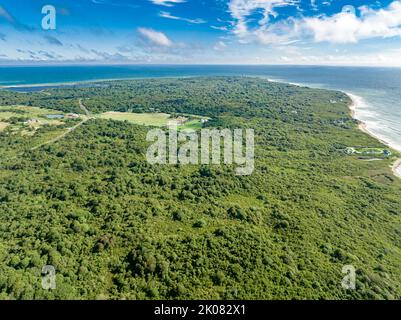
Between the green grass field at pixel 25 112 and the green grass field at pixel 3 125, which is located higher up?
the green grass field at pixel 25 112

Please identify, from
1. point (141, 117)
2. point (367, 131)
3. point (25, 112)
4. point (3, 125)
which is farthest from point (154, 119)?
point (367, 131)

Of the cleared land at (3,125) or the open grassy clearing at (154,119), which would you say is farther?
the open grassy clearing at (154,119)

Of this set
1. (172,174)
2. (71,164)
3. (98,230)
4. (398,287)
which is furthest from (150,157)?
(398,287)

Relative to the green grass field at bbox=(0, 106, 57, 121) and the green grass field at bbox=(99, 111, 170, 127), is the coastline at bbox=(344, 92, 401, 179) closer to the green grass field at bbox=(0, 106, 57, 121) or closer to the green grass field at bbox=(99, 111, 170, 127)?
the green grass field at bbox=(99, 111, 170, 127)

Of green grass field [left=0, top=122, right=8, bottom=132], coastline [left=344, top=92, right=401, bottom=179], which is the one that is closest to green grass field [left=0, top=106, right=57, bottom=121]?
green grass field [left=0, top=122, right=8, bottom=132]

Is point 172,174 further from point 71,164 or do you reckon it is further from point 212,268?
point 212,268

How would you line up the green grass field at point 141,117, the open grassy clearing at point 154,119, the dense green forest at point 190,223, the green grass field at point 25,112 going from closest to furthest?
the dense green forest at point 190,223 < the green grass field at point 25,112 < the open grassy clearing at point 154,119 < the green grass field at point 141,117

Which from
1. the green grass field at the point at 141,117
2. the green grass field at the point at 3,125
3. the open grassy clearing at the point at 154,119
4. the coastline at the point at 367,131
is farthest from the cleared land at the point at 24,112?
the coastline at the point at 367,131

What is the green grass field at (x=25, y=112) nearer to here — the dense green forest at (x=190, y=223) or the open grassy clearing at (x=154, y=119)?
the open grassy clearing at (x=154, y=119)

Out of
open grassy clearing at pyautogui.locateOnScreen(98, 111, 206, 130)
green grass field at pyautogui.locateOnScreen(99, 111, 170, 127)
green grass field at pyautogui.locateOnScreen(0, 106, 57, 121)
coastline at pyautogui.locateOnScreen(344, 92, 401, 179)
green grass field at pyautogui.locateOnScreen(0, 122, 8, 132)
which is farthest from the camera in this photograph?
green grass field at pyautogui.locateOnScreen(99, 111, 170, 127)

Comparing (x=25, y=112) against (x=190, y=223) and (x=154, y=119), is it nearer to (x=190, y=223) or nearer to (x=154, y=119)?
(x=154, y=119)
